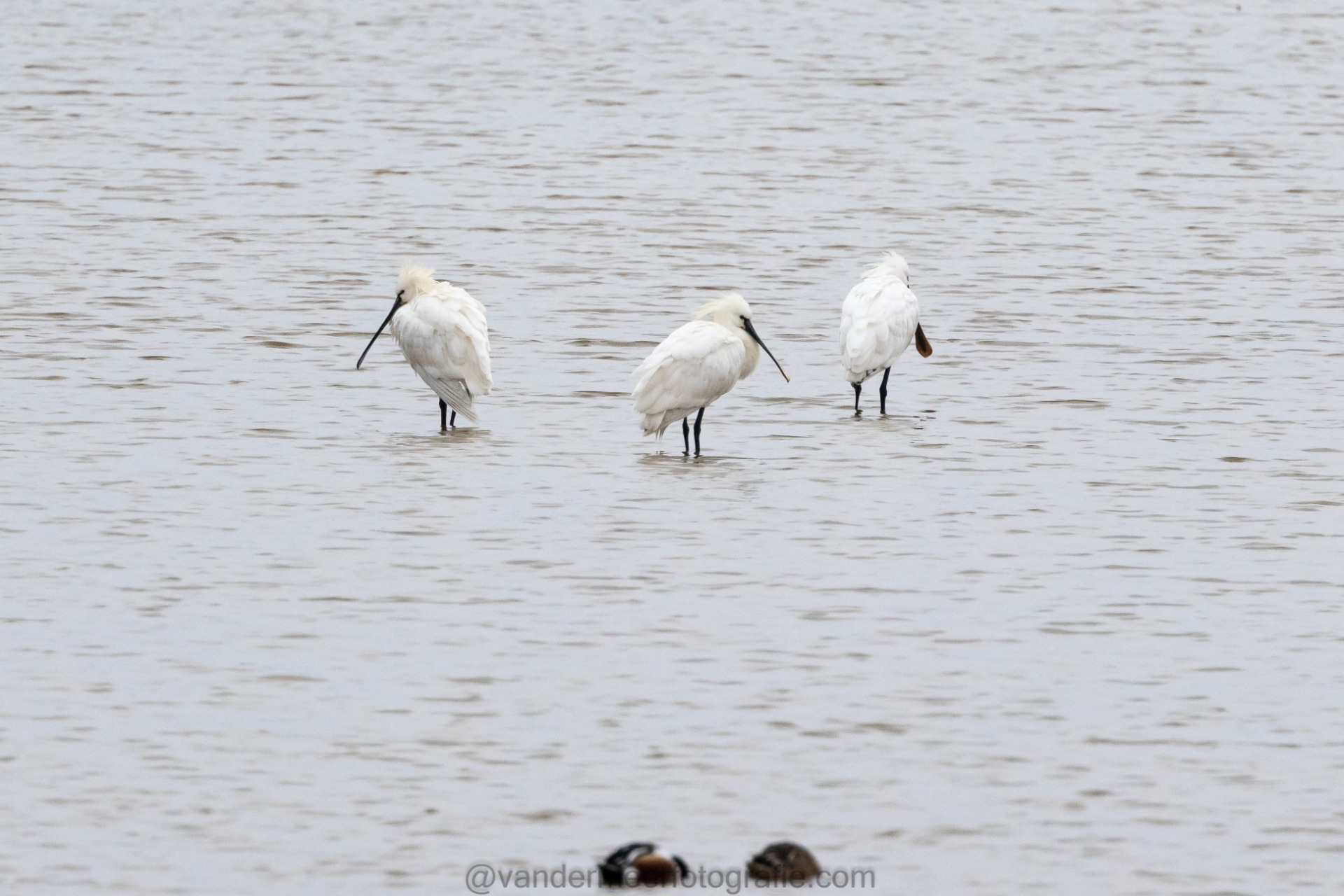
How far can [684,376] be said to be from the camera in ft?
44.4

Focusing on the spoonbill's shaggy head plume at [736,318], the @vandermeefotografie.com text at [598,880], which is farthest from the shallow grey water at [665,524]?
the spoonbill's shaggy head plume at [736,318]

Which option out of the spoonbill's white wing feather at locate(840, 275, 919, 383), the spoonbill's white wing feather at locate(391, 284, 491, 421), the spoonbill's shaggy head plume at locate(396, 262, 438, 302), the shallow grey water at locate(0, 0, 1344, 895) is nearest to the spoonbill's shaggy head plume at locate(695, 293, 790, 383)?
the shallow grey water at locate(0, 0, 1344, 895)

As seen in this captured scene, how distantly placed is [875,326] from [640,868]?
7.97m

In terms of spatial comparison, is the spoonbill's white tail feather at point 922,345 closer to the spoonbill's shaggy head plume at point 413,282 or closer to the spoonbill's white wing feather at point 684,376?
the spoonbill's white wing feather at point 684,376

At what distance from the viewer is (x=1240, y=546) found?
11.6 meters

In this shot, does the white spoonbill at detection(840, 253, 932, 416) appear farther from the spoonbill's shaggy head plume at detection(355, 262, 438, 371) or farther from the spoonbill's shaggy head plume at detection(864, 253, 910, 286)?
the spoonbill's shaggy head plume at detection(355, 262, 438, 371)

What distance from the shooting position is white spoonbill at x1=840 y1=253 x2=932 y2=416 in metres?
14.7

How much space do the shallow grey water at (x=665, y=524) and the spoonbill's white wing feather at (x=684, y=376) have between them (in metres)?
0.31

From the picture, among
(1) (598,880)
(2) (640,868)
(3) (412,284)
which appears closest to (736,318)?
(3) (412,284)

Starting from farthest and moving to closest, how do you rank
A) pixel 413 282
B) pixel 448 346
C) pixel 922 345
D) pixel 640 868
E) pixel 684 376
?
pixel 922 345 → pixel 413 282 → pixel 448 346 → pixel 684 376 → pixel 640 868

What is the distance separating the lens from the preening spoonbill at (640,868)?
714cm

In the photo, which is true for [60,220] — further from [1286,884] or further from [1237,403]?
[1286,884]

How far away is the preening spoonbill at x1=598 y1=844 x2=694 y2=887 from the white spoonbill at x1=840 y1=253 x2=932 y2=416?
7.65 m

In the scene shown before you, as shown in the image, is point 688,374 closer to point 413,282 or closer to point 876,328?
point 876,328
